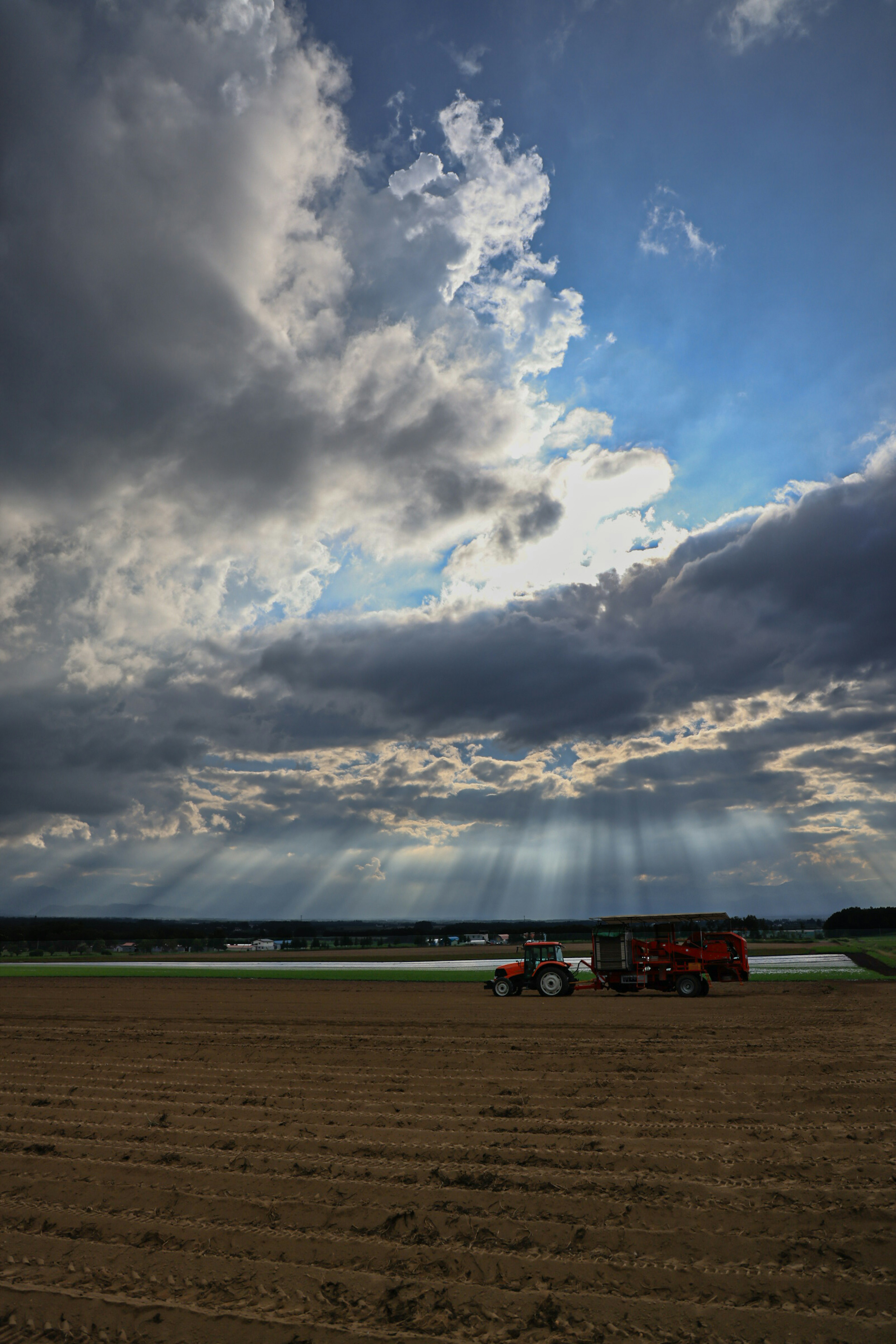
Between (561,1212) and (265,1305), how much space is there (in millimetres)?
3109

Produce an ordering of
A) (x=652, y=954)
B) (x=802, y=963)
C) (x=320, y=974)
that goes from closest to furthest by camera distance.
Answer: (x=652, y=954) → (x=320, y=974) → (x=802, y=963)

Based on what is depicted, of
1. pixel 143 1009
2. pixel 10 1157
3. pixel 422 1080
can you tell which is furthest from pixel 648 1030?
pixel 143 1009

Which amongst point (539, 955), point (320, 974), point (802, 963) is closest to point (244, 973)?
point (320, 974)

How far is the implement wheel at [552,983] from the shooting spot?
30734 mm

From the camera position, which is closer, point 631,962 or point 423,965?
point 631,962

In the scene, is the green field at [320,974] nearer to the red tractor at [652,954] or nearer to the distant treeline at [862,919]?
the red tractor at [652,954]

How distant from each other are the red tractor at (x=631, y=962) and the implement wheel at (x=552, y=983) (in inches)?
0.8

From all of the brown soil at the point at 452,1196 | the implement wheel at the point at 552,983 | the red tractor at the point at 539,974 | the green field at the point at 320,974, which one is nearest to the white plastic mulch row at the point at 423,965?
the green field at the point at 320,974

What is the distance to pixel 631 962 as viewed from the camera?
31203 millimetres

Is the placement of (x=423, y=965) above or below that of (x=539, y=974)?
below

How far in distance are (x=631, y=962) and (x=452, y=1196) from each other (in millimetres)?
24806

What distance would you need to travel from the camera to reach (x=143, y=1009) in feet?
92.7

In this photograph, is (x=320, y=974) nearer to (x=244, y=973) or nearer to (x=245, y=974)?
(x=245, y=974)

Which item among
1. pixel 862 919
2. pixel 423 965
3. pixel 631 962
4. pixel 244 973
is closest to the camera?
pixel 631 962
